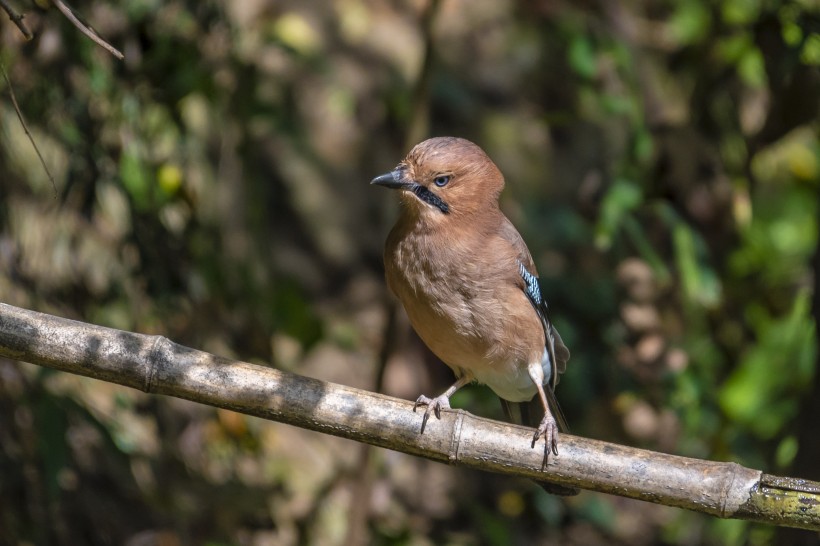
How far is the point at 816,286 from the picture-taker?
16.7 feet

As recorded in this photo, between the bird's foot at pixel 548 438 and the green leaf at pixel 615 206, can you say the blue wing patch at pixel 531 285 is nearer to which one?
the green leaf at pixel 615 206

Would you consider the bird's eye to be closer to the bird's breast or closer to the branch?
the bird's breast

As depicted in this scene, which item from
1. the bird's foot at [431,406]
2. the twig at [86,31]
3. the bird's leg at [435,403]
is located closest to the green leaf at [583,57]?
the bird's leg at [435,403]

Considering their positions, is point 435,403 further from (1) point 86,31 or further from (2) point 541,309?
(1) point 86,31

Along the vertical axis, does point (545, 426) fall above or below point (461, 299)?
below

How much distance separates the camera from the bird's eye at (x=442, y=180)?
454 cm

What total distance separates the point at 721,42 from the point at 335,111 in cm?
308

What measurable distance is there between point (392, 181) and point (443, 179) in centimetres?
26

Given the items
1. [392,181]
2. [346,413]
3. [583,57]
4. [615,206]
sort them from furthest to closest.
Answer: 1. [583,57]
2. [615,206]
3. [392,181]
4. [346,413]

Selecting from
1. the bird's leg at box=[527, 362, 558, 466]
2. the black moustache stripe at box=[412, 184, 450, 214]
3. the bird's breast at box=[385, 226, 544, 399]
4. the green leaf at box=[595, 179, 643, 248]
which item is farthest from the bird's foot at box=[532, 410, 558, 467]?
the green leaf at box=[595, 179, 643, 248]

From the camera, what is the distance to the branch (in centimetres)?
330

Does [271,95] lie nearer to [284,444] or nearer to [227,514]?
[284,444]

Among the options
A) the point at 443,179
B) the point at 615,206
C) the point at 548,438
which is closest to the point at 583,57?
the point at 615,206

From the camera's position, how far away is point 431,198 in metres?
4.57
